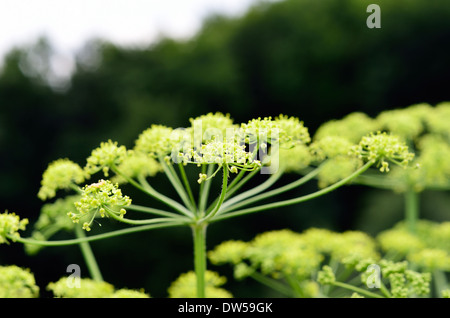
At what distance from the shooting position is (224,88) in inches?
990

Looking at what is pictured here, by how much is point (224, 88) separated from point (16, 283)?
926 inches

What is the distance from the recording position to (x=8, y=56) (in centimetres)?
2711

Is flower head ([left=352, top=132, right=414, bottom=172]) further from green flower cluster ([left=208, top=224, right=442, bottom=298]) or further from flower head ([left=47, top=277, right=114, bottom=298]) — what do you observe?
flower head ([left=47, top=277, right=114, bottom=298])

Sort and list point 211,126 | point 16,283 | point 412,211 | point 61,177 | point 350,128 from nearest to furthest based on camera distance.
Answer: point 16,283
point 211,126
point 61,177
point 350,128
point 412,211

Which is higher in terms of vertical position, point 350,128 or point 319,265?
point 350,128

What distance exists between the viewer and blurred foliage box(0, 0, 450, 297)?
19.7 meters

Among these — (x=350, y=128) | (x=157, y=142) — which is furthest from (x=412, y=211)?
(x=157, y=142)

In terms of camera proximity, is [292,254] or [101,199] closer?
[101,199]

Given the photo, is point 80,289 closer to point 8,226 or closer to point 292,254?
point 8,226

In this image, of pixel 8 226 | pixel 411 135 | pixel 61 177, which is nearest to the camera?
pixel 8 226

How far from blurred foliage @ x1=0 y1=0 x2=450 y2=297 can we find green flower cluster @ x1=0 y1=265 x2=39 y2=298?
1618 centimetres

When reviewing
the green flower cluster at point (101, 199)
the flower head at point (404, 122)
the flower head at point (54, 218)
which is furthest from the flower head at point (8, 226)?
the flower head at point (404, 122)

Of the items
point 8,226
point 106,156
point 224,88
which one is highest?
point 224,88
